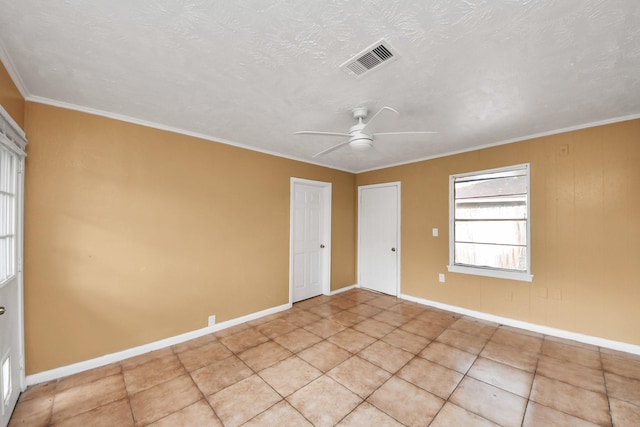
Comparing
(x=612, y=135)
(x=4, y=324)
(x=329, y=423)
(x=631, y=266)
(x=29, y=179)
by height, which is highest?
(x=612, y=135)

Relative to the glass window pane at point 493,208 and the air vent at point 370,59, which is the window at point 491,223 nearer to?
the glass window pane at point 493,208

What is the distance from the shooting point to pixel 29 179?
215cm

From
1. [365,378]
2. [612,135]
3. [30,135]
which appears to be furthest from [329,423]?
[612,135]

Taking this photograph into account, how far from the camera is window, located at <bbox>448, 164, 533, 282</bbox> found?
130 inches

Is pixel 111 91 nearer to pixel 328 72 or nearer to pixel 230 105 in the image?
pixel 230 105

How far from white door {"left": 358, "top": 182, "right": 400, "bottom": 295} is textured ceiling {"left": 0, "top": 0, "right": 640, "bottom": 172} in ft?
6.71

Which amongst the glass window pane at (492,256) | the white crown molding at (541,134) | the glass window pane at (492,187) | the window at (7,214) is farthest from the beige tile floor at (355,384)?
the white crown molding at (541,134)

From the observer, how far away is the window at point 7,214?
1.81 m

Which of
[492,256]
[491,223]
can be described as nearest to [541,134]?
[491,223]

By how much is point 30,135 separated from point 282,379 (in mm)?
3005

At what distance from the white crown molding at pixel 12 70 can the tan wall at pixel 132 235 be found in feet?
0.51

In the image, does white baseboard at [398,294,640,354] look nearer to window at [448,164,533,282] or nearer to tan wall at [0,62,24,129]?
window at [448,164,533,282]

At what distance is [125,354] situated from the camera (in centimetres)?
254

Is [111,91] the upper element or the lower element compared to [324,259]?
upper
